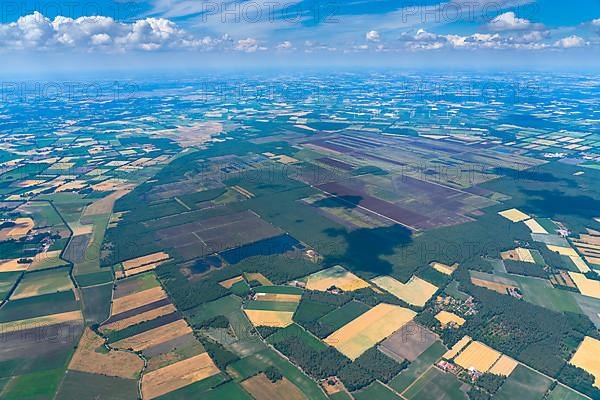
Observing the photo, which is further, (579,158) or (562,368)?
(579,158)

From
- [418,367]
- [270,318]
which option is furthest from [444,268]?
[270,318]

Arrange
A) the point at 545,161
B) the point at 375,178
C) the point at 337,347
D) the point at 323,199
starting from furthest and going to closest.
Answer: the point at 545,161 < the point at 375,178 < the point at 323,199 < the point at 337,347

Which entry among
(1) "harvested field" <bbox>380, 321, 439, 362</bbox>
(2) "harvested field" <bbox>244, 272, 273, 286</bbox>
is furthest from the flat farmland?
(1) "harvested field" <bbox>380, 321, 439, 362</bbox>

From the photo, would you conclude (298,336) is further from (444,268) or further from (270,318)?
(444,268)

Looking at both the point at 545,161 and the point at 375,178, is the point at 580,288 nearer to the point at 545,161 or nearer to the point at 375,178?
the point at 375,178

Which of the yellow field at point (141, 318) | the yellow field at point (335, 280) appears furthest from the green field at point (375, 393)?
the yellow field at point (141, 318)

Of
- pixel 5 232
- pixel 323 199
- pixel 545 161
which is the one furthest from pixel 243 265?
pixel 545 161
